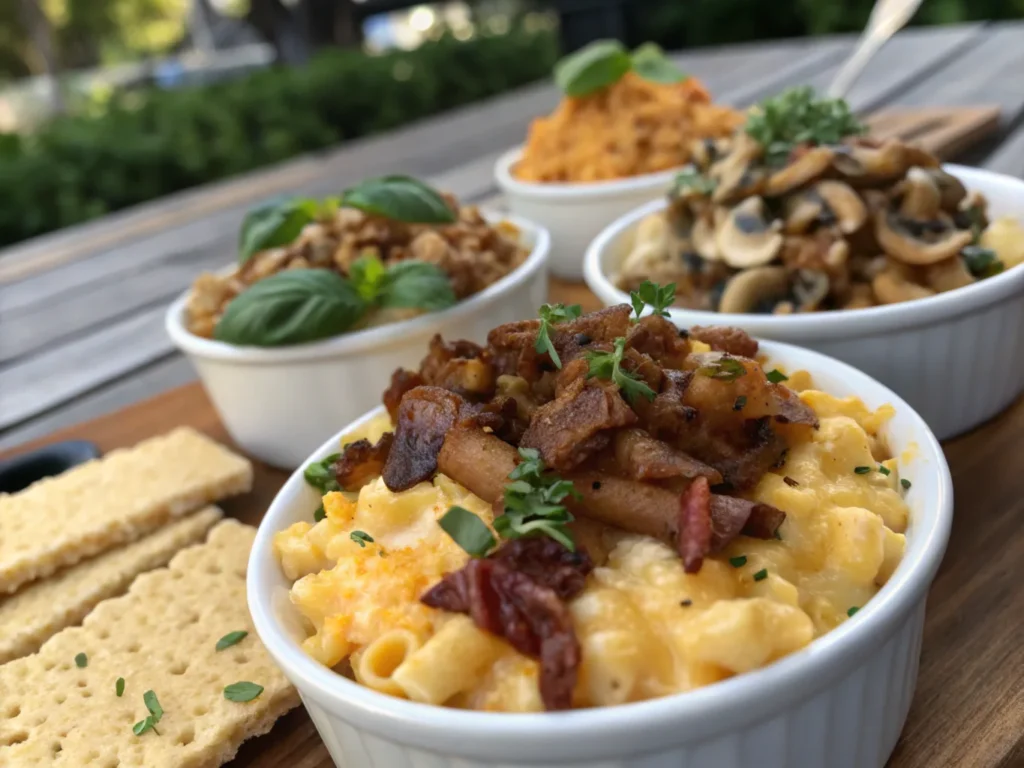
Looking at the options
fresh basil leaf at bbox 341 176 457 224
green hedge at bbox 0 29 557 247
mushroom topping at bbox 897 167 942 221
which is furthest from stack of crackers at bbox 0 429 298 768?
green hedge at bbox 0 29 557 247

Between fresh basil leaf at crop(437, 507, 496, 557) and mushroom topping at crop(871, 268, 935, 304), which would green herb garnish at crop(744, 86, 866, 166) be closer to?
mushroom topping at crop(871, 268, 935, 304)

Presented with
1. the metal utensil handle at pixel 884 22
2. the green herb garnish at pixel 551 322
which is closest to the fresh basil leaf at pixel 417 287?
the green herb garnish at pixel 551 322

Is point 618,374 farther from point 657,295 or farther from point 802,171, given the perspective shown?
point 802,171

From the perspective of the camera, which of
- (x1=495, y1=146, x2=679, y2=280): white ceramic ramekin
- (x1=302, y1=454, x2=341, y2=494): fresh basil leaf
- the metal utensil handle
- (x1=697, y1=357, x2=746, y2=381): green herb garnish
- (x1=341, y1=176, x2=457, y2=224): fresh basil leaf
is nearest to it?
(x1=697, y1=357, x2=746, y2=381): green herb garnish

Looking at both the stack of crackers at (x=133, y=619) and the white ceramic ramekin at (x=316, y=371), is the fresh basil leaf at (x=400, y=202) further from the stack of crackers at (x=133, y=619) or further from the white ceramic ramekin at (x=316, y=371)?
the stack of crackers at (x=133, y=619)

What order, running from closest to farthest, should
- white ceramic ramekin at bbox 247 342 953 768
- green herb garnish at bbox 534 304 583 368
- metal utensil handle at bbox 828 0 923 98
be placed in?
white ceramic ramekin at bbox 247 342 953 768 < green herb garnish at bbox 534 304 583 368 < metal utensil handle at bbox 828 0 923 98

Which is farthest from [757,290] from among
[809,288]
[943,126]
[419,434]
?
[943,126]
